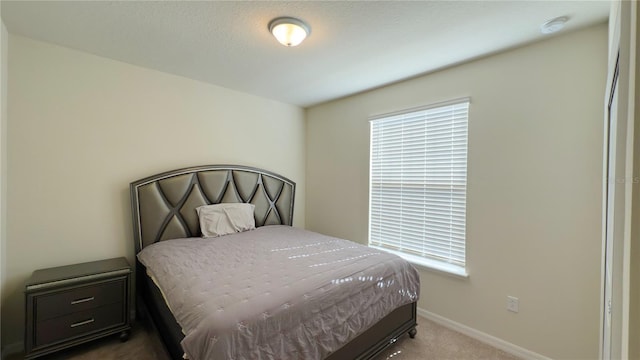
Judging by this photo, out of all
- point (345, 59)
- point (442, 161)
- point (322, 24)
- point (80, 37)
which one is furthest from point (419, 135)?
point (80, 37)

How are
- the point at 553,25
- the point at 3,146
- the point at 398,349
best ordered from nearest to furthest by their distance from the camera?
the point at 553,25
the point at 3,146
the point at 398,349

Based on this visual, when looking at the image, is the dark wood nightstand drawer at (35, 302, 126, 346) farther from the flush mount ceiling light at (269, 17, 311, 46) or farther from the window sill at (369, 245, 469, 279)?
the window sill at (369, 245, 469, 279)

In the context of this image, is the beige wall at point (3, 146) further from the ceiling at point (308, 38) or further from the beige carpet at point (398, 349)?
the beige carpet at point (398, 349)

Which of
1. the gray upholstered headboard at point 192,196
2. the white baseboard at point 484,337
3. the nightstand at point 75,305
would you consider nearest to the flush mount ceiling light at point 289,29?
the gray upholstered headboard at point 192,196

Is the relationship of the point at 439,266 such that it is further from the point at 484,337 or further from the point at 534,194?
the point at 534,194

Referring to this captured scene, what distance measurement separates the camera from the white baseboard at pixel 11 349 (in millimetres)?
→ 2053

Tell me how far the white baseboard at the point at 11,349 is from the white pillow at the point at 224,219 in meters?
1.56

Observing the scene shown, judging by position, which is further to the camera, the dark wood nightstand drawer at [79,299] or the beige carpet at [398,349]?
the beige carpet at [398,349]

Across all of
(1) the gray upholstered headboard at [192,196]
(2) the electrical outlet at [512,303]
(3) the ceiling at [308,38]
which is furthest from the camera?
(1) the gray upholstered headboard at [192,196]

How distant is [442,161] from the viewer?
266 centimetres

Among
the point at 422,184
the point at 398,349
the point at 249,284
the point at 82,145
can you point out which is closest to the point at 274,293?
the point at 249,284

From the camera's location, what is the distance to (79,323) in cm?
205

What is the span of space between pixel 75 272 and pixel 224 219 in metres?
1.29

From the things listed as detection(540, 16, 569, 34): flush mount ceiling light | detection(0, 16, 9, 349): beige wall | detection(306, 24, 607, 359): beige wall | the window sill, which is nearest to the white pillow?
detection(0, 16, 9, 349): beige wall
